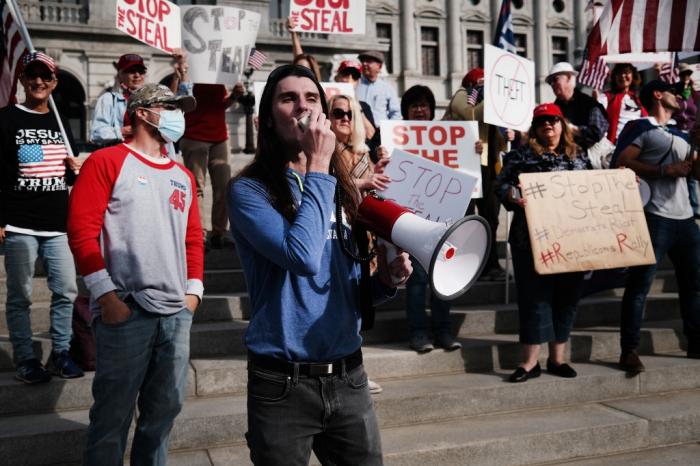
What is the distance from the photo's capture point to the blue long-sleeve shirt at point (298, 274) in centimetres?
173

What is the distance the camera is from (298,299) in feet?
6.10

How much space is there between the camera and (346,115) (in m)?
3.88

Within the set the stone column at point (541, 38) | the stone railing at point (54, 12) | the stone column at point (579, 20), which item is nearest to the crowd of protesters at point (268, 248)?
the stone railing at point (54, 12)

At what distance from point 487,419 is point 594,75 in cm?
631

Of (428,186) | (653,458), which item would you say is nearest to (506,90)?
(428,186)

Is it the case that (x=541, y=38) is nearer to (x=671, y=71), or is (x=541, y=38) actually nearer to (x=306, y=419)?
(x=671, y=71)

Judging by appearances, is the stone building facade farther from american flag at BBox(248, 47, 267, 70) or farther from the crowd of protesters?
the crowd of protesters

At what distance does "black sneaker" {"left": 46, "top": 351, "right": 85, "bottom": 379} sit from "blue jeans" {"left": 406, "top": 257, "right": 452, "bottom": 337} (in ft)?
7.08

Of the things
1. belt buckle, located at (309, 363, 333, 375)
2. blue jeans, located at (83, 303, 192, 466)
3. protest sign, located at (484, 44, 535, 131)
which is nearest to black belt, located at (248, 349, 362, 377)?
belt buckle, located at (309, 363, 333, 375)

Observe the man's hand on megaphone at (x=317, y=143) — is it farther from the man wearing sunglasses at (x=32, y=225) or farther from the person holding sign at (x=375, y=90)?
the person holding sign at (x=375, y=90)

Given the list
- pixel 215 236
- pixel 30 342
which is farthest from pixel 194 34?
pixel 30 342

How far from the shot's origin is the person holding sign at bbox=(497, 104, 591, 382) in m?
4.38

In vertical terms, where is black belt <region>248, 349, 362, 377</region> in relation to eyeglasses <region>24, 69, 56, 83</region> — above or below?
below

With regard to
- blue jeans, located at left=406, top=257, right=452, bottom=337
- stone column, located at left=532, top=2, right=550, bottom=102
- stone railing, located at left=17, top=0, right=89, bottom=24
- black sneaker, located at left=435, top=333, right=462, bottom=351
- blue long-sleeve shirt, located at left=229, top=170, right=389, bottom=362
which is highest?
stone column, located at left=532, top=2, right=550, bottom=102
